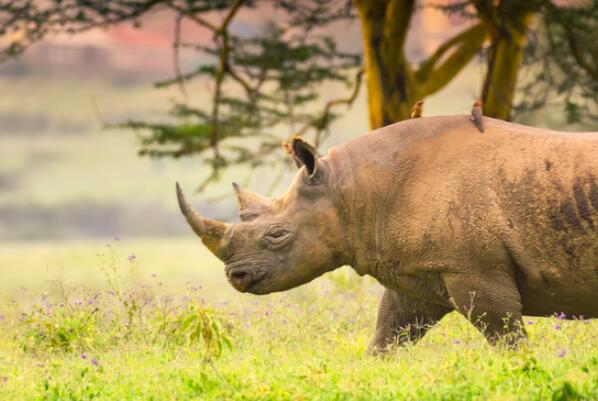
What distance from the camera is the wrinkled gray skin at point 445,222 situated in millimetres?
7301

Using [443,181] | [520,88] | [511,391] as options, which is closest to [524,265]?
[443,181]

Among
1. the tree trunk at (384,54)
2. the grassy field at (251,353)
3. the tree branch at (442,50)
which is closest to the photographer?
the grassy field at (251,353)

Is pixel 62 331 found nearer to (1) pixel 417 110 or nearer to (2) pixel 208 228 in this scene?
(2) pixel 208 228

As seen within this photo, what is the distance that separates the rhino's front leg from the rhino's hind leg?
76 centimetres

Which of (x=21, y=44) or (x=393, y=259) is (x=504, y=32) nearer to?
(x=21, y=44)

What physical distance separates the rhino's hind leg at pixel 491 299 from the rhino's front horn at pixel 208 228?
1487mm

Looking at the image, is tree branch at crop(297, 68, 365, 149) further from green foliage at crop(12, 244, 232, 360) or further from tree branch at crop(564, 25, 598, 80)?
green foliage at crop(12, 244, 232, 360)

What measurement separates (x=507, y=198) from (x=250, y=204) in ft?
5.55

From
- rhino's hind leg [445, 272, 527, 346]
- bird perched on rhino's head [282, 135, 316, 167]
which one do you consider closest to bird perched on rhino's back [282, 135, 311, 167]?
bird perched on rhino's head [282, 135, 316, 167]

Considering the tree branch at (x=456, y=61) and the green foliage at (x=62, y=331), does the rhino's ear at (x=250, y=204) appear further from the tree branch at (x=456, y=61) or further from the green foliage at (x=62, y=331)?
the tree branch at (x=456, y=61)

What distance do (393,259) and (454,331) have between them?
1.88 meters

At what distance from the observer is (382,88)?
1577cm

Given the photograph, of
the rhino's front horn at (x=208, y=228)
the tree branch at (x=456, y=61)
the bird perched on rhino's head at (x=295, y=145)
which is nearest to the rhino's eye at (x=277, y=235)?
the rhino's front horn at (x=208, y=228)

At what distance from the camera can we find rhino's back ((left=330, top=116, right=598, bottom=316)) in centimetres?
729
